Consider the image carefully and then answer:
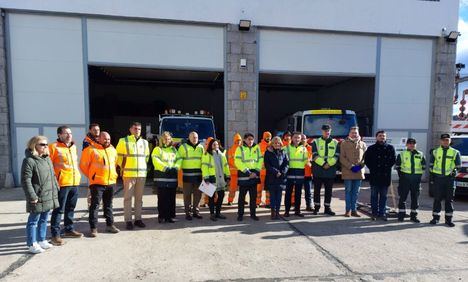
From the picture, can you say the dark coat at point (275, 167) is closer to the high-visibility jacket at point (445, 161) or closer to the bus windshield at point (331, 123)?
the high-visibility jacket at point (445, 161)

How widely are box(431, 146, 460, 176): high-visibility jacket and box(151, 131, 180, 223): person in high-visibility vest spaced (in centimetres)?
503

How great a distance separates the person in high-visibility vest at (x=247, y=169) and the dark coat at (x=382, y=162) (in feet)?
7.50

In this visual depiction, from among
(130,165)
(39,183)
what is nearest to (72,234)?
(39,183)

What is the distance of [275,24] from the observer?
34.3ft

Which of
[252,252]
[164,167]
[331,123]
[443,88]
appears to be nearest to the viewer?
[252,252]

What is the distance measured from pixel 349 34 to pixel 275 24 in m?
2.76

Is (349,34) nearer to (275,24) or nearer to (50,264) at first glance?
(275,24)

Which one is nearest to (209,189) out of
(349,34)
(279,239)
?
(279,239)

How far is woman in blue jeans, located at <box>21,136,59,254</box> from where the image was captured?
4.14 m

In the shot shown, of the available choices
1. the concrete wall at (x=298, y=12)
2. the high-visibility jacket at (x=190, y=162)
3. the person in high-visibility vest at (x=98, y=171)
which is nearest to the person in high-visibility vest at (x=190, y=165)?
the high-visibility jacket at (x=190, y=162)

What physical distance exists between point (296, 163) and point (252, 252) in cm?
243

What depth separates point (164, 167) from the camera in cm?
571

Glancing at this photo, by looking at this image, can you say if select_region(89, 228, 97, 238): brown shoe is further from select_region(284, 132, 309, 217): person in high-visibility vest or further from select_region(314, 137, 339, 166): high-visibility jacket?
select_region(314, 137, 339, 166): high-visibility jacket

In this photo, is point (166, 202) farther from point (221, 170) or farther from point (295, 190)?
point (295, 190)
